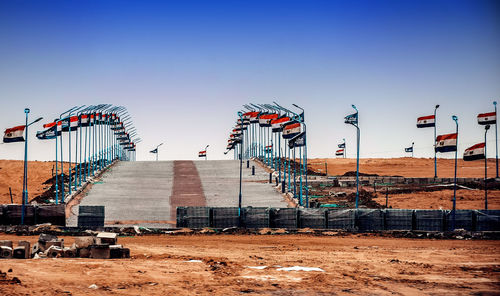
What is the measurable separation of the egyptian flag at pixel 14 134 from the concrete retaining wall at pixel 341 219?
11.1 m

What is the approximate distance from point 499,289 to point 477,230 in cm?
1855

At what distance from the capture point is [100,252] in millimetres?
24484

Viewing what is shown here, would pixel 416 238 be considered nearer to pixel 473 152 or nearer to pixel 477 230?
pixel 477 230

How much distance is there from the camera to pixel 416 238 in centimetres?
3706

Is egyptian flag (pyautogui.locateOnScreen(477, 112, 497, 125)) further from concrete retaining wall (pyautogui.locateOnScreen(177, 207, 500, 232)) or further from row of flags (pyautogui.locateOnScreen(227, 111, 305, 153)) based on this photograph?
concrete retaining wall (pyautogui.locateOnScreen(177, 207, 500, 232))

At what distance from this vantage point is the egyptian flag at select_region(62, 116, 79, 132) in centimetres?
4938

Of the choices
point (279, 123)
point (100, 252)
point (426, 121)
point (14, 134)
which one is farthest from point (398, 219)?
point (426, 121)

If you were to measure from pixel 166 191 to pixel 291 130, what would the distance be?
17.0 m

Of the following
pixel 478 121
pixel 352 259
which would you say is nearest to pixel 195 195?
pixel 478 121

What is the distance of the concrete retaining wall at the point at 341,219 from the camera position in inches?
1479

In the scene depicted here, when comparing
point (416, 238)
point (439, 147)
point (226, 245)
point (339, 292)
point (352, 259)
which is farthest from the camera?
point (439, 147)

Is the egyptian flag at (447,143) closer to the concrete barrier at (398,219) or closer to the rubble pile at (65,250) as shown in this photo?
the concrete barrier at (398,219)

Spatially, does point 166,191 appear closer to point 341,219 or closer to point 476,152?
point 341,219

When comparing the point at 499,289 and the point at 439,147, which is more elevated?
the point at 439,147
